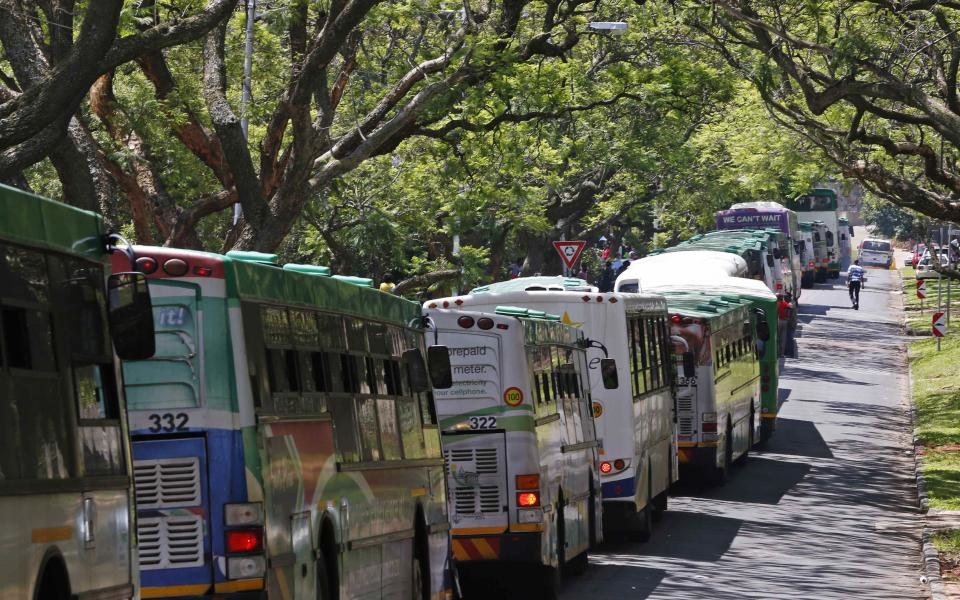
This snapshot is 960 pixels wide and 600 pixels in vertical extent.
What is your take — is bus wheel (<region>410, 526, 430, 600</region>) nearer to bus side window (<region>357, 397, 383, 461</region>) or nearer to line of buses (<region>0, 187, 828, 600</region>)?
line of buses (<region>0, 187, 828, 600</region>)

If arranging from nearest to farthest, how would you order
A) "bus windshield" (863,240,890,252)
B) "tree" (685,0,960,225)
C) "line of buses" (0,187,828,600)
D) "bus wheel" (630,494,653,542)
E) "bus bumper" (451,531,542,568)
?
"line of buses" (0,187,828,600)
"bus bumper" (451,531,542,568)
"bus wheel" (630,494,653,542)
"tree" (685,0,960,225)
"bus windshield" (863,240,890,252)

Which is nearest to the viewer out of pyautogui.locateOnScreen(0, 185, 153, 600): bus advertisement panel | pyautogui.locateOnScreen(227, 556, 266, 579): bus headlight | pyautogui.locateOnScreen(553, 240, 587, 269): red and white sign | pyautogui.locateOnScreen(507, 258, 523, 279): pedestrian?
pyautogui.locateOnScreen(0, 185, 153, 600): bus advertisement panel

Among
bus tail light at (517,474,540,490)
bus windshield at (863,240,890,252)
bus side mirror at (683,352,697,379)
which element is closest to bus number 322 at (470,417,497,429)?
bus tail light at (517,474,540,490)

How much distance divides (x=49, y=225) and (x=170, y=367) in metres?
2.04

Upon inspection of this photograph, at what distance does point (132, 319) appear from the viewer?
24.3 ft

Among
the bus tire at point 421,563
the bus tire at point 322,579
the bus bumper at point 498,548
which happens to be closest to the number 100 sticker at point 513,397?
the bus bumper at point 498,548

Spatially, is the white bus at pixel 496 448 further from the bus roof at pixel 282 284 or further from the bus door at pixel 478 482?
the bus roof at pixel 282 284

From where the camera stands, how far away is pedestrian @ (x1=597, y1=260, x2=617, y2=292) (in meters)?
66.1

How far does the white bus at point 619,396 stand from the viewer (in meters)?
20.5

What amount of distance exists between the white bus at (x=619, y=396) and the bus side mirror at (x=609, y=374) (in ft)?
0.10

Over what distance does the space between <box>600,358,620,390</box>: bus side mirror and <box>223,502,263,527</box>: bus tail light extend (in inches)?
476

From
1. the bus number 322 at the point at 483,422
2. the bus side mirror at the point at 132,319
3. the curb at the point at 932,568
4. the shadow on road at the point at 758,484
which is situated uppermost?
the bus side mirror at the point at 132,319

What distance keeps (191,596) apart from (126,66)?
17.9 m

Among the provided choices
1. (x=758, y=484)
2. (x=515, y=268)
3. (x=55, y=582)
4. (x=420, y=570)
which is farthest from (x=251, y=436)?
(x=515, y=268)
